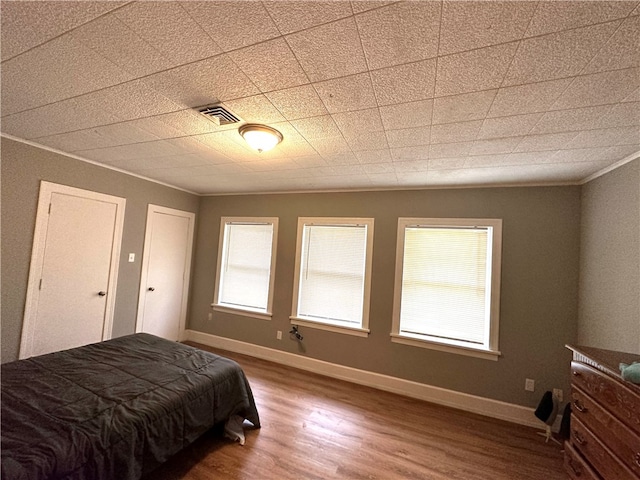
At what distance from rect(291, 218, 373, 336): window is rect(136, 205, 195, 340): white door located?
2.02 m

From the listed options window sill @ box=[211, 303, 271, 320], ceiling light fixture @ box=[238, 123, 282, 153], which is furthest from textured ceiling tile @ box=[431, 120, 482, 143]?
window sill @ box=[211, 303, 271, 320]

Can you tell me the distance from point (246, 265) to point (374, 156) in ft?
9.03

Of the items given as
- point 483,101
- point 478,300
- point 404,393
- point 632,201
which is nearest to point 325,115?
point 483,101

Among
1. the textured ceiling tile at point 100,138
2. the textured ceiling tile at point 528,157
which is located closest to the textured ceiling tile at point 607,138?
the textured ceiling tile at point 528,157

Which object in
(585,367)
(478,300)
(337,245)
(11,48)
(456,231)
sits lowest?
(585,367)

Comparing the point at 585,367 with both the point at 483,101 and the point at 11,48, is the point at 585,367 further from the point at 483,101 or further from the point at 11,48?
the point at 11,48

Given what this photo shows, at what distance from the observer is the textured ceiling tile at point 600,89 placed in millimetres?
1214

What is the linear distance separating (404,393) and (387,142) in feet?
9.18

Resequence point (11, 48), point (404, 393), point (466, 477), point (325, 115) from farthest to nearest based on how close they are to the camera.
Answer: point (404, 393), point (466, 477), point (325, 115), point (11, 48)

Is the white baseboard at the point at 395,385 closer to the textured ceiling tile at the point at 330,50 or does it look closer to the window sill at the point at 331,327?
the window sill at the point at 331,327

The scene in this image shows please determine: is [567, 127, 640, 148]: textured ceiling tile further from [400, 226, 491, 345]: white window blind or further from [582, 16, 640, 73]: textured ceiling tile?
[400, 226, 491, 345]: white window blind

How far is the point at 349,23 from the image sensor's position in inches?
40.6

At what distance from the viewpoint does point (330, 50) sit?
118 cm

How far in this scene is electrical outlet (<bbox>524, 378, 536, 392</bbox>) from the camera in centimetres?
268
